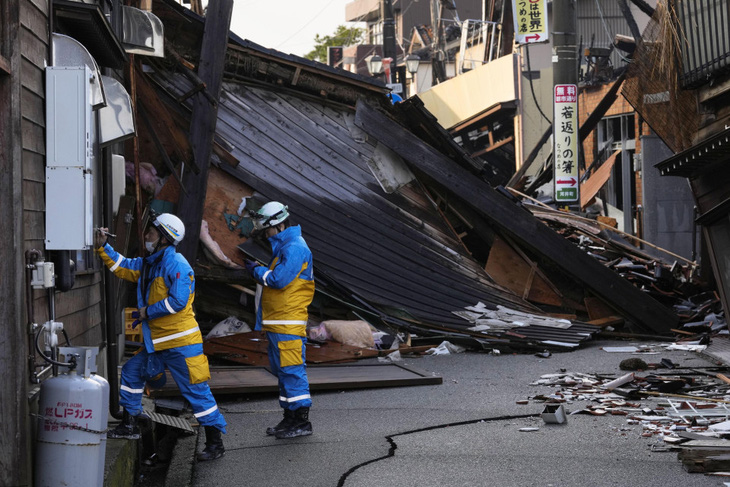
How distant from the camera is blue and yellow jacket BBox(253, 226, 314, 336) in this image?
7441mm

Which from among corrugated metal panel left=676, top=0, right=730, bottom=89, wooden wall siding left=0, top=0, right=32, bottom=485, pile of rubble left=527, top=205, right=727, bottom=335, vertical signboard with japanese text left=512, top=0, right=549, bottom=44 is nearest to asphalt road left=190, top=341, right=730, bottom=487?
wooden wall siding left=0, top=0, right=32, bottom=485

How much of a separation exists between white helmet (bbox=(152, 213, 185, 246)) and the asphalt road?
1.66m

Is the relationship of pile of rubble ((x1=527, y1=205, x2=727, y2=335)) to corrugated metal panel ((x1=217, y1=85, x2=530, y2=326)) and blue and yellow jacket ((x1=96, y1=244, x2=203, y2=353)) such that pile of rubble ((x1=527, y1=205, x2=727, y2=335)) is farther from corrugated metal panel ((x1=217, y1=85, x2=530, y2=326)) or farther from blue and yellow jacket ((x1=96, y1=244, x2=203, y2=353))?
blue and yellow jacket ((x1=96, y1=244, x2=203, y2=353))

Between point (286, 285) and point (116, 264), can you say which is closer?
point (116, 264)

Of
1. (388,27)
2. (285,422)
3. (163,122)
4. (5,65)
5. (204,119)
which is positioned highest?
(388,27)

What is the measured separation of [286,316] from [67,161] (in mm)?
2669

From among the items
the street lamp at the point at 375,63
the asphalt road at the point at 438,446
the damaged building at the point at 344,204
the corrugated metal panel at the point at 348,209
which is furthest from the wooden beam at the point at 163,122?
the street lamp at the point at 375,63

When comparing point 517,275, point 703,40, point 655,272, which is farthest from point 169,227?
point 655,272

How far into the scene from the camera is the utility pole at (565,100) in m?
15.9

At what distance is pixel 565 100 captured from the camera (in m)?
16.1

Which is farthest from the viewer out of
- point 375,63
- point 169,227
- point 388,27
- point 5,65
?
point 375,63

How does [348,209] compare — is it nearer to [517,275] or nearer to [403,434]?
[517,275]

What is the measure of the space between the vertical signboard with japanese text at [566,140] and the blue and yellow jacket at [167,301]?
10694mm

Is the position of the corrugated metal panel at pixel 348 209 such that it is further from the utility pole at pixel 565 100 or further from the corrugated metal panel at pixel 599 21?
the corrugated metal panel at pixel 599 21
